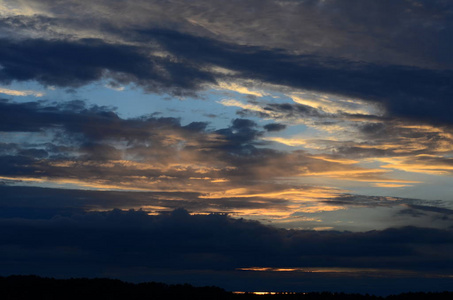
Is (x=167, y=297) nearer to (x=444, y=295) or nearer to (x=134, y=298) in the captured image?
(x=134, y=298)

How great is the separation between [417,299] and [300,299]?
12823 mm

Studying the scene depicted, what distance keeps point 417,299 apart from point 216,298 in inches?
867

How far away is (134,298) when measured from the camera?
61156mm

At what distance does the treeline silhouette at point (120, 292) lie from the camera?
61.3m

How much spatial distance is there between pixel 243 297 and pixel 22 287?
23.4 m

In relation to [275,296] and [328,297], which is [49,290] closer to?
[275,296]

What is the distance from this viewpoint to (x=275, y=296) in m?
65.3

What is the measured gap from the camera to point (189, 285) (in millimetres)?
66938

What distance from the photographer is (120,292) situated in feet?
206

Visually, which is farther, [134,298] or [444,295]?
[444,295]

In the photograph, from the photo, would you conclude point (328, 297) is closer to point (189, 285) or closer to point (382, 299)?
point (382, 299)

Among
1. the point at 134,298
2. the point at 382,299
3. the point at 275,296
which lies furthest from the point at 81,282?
the point at 382,299

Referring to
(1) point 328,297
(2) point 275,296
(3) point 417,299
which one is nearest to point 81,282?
(2) point 275,296

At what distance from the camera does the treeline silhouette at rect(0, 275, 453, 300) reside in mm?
61312
